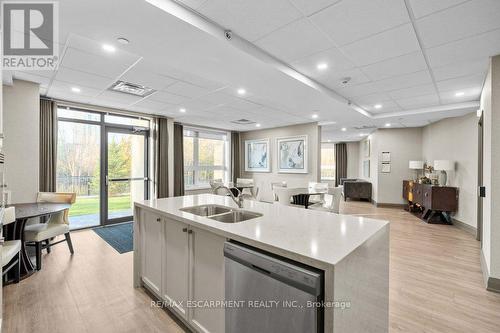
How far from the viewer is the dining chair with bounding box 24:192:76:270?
2.90 meters

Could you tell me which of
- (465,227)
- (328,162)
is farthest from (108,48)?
(328,162)

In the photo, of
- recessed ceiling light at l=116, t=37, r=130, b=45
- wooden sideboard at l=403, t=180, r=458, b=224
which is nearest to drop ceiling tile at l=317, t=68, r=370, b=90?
recessed ceiling light at l=116, t=37, r=130, b=45

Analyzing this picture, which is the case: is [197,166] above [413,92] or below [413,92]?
below

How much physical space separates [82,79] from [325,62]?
11.3 feet

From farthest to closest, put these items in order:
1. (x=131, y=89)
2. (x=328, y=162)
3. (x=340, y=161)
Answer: (x=328, y=162) → (x=340, y=161) → (x=131, y=89)

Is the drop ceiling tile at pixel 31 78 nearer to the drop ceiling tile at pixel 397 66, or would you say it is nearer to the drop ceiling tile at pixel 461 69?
the drop ceiling tile at pixel 397 66

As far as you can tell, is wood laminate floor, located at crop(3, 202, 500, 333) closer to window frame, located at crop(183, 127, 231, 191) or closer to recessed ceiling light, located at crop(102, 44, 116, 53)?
recessed ceiling light, located at crop(102, 44, 116, 53)

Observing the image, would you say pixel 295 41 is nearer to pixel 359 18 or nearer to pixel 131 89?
pixel 359 18

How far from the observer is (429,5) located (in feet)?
5.90

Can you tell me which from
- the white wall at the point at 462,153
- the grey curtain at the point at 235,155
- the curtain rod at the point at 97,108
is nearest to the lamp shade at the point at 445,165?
the white wall at the point at 462,153

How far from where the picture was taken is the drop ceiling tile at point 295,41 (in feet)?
6.94

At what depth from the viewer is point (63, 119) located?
452 centimetres

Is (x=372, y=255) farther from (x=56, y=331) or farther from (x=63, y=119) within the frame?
(x=63, y=119)
